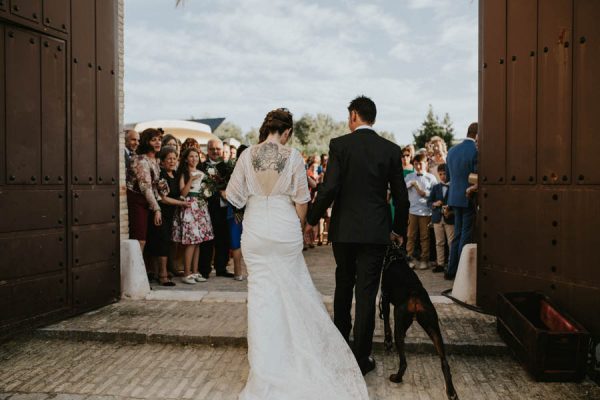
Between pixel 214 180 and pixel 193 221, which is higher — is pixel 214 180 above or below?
above

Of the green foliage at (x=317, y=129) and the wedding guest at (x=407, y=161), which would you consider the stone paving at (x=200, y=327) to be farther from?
the green foliage at (x=317, y=129)

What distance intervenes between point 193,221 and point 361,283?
4.14 metres

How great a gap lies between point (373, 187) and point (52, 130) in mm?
3447

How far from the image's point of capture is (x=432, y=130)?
43969 millimetres

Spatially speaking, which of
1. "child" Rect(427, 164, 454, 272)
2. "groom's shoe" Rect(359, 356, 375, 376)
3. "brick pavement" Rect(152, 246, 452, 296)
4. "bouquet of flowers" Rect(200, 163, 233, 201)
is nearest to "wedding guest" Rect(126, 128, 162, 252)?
"bouquet of flowers" Rect(200, 163, 233, 201)

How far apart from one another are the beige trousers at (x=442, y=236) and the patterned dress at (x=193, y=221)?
3810mm

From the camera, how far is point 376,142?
4398 millimetres

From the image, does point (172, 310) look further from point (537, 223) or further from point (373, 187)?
point (537, 223)

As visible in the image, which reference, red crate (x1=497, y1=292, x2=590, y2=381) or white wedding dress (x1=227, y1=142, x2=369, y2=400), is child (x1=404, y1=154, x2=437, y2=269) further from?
white wedding dress (x1=227, y1=142, x2=369, y2=400)

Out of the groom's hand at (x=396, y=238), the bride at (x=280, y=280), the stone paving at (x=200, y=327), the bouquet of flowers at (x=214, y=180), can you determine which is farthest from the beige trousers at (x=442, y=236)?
the bride at (x=280, y=280)

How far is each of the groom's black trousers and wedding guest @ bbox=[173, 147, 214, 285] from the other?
3822 mm

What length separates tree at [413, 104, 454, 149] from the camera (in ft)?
144

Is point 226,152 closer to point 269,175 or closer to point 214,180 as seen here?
point 214,180

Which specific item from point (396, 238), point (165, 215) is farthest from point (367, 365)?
point (165, 215)
